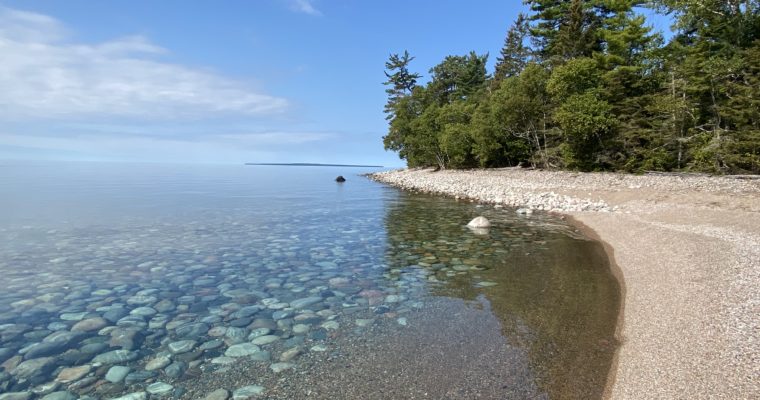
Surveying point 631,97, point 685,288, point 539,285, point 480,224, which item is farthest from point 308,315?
point 631,97

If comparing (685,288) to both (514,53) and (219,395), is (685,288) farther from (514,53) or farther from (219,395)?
(514,53)

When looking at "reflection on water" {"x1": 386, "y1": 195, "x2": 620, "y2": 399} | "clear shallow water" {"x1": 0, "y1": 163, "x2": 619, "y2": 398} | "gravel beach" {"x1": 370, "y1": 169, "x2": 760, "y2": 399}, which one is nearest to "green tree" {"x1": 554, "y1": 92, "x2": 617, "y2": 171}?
"gravel beach" {"x1": 370, "y1": 169, "x2": 760, "y2": 399}

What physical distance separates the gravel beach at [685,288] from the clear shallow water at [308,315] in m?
0.41

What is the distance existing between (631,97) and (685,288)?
95.9ft

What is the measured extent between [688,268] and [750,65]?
21960 millimetres

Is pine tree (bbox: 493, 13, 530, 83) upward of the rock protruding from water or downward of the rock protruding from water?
upward

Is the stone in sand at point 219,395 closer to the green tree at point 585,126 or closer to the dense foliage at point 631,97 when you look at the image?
the dense foliage at point 631,97

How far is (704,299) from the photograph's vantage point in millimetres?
5301

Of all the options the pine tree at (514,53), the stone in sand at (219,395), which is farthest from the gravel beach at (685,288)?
the pine tree at (514,53)

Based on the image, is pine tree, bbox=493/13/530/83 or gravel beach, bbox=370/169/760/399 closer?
gravel beach, bbox=370/169/760/399

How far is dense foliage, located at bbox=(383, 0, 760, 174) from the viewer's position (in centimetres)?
2117

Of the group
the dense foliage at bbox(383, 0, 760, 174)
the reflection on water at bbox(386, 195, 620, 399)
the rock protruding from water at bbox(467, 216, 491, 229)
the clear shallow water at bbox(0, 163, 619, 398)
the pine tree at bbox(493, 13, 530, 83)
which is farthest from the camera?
the pine tree at bbox(493, 13, 530, 83)

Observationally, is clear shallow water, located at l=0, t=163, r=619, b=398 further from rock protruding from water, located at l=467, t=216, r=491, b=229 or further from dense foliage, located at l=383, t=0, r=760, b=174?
dense foliage, located at l=383, t=0, r=760, b=174

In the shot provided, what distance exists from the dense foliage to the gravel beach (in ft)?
26.0
